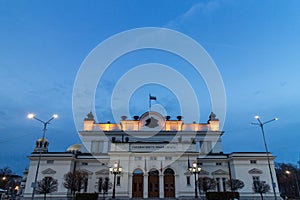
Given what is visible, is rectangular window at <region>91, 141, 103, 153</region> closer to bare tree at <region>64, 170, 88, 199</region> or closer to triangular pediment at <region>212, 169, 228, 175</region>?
bare tree at <region>64, 170, 88, 199</region>

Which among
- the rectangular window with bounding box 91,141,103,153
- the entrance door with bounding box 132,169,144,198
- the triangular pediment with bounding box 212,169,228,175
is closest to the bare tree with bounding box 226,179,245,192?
the triangular pediment with bounding box 212,169,228,175

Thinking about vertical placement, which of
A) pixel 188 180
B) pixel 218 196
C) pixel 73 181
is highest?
pixel 188 180

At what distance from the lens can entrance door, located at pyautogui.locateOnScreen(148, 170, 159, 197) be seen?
33.5m

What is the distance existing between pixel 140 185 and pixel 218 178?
44.0ft

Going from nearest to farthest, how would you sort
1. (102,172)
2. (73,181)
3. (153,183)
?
(73,181) < (153,183) < (102,172)

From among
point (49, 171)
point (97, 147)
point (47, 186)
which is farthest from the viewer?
point (97, 147)

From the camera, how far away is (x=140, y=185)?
111 ft

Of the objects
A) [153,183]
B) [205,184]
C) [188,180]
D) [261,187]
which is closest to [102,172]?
[153,183]

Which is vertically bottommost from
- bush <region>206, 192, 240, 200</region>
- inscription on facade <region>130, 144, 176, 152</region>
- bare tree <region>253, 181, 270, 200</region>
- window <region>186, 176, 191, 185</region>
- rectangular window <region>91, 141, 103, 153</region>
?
bush <region>206, 192, 240, 200</region>

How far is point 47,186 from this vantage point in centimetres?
3180

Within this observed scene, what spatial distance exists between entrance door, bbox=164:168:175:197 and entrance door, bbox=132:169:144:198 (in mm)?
3531

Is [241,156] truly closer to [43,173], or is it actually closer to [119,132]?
[119,132]

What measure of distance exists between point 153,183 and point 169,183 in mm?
2380

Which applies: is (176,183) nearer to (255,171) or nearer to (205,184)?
(205,184)
